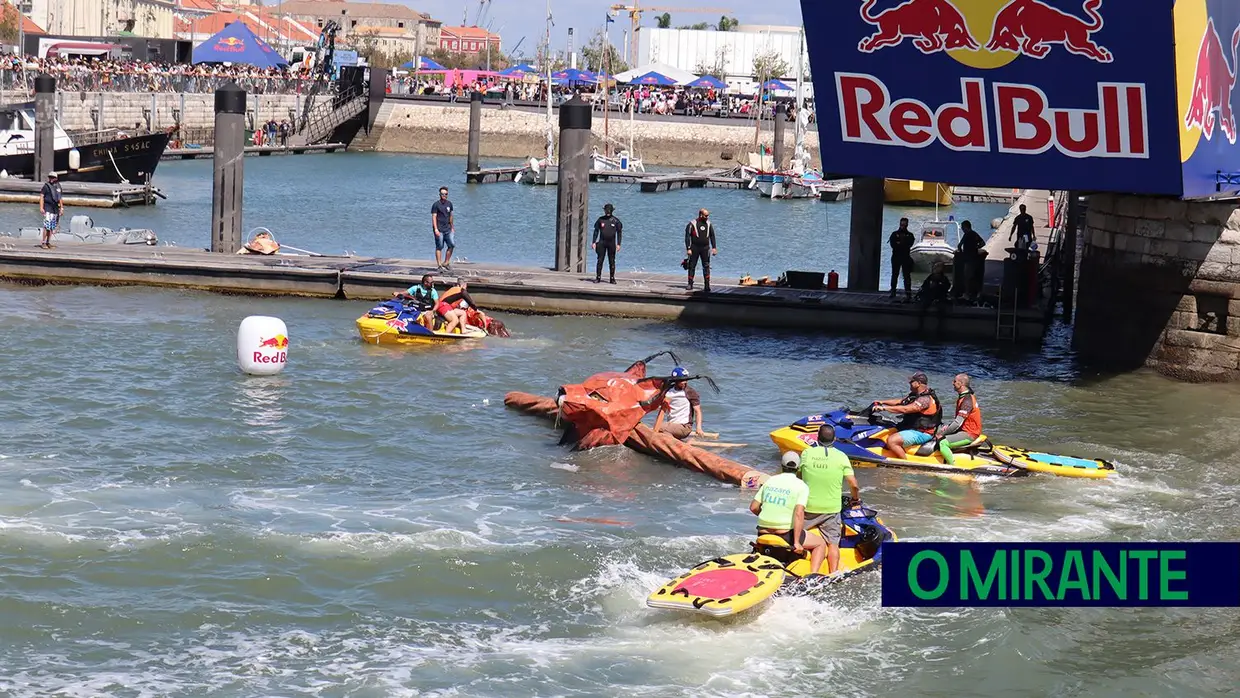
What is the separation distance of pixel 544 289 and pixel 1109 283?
432 inches

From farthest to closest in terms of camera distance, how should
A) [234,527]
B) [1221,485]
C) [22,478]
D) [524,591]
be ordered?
[1221,485]
[22,478]
[234,527]
[524,591]

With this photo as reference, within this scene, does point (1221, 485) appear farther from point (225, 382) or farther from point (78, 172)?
point (78, 172)

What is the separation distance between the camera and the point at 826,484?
13898mm

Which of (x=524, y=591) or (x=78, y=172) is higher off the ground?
(x=78, y=172)

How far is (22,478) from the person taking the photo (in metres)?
17.4

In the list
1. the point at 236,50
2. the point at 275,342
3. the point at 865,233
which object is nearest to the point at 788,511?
the point at 275,342

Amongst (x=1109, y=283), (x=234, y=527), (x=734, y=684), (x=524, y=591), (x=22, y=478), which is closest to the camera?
(x=734, y=684)

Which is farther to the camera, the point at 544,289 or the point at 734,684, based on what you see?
the point at 544,289

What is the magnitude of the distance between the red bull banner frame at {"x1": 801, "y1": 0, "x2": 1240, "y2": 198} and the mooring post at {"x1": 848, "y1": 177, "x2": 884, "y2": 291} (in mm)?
4943

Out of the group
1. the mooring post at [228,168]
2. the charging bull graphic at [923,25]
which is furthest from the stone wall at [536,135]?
the charging bull graphic at [923,25]

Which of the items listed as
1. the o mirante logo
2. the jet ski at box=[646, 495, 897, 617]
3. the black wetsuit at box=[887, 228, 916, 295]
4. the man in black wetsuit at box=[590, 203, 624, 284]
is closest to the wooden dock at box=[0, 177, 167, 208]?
the man in black wetsuit at box=[590, 203, 624, 284]

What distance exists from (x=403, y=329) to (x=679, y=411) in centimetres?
783

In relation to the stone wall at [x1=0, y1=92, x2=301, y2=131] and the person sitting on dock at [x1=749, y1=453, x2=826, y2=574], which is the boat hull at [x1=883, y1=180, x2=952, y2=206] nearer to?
the stone wall at [x1=0, y1=92, x2=301, y2=131]

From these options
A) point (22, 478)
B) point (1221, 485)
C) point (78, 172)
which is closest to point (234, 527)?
point (22, 478)
